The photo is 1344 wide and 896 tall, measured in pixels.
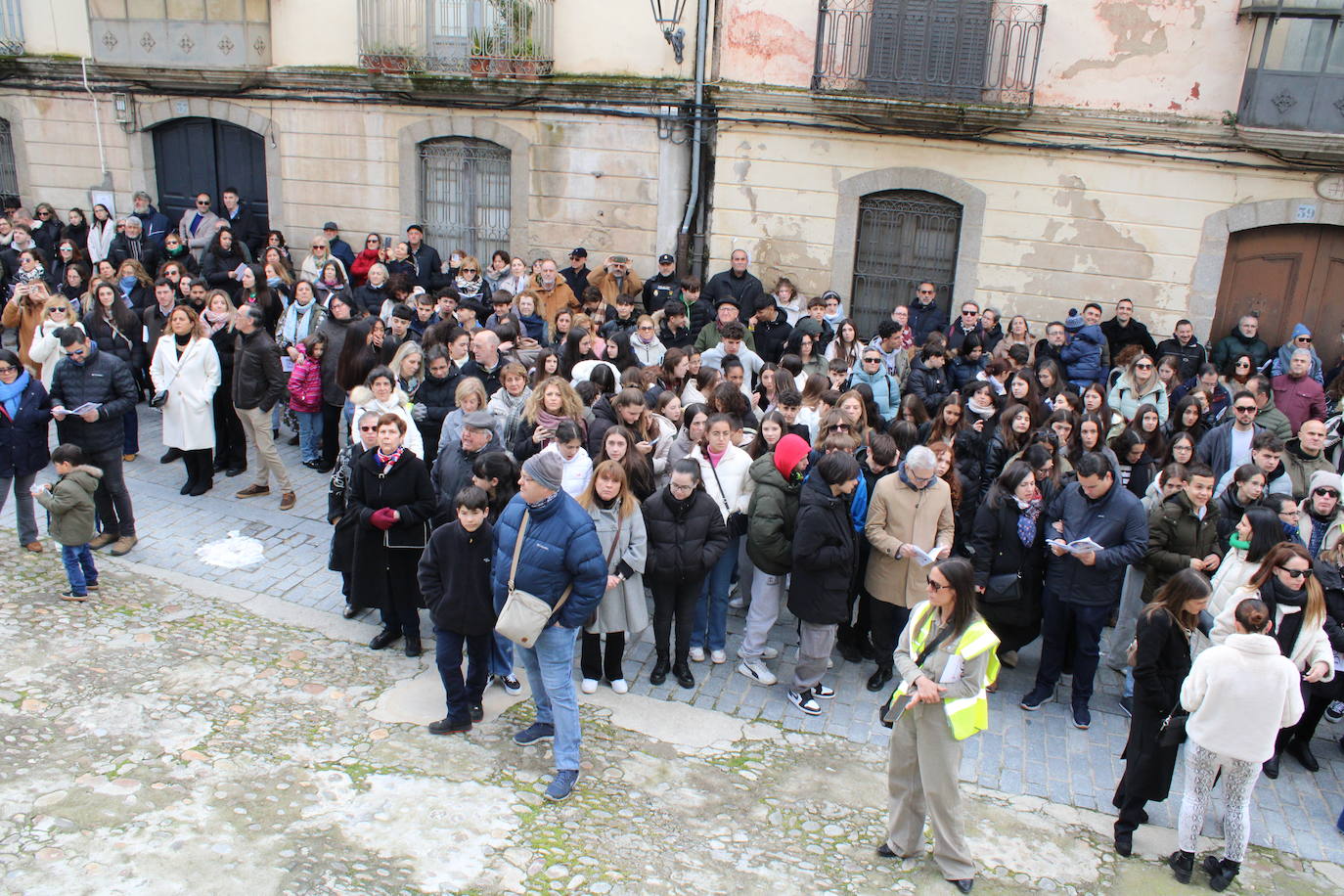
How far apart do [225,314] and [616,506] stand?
18.9ft

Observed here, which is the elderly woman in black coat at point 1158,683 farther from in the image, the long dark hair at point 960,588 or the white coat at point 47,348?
the white coat at point 47,348

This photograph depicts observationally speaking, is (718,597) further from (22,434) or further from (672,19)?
(672,19)

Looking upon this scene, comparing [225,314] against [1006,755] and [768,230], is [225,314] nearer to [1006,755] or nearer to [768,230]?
[768,230]

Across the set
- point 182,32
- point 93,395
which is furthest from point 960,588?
point 182,32

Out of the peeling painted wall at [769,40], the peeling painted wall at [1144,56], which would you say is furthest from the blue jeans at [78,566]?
the peeling painted wall at [1144,56]

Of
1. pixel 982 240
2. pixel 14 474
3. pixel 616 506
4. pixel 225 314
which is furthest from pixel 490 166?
pixel 616 506

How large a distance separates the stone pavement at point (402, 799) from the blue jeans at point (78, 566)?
0.50m

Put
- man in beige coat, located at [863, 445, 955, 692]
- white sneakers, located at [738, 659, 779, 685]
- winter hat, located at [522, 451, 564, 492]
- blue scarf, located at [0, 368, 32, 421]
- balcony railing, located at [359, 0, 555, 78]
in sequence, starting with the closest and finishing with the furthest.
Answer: winter hat, located at [522, 451, 564, 492] < man in beige coat, located at [863, 445, 955, 692] < white sneakers, located at [738, 659, 779, 685] < blue scarf, located at [0, 368, 32, 421] < balcony railing, located at [359, 0, 555, 78]

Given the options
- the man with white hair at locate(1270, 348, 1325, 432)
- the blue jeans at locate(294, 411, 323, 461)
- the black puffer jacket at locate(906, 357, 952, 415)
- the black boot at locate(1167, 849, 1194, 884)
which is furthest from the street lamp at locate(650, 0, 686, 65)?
the black boot at locate(1167, 849, 1194, 884)

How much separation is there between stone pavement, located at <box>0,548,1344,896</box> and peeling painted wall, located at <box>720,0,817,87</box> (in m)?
8.78

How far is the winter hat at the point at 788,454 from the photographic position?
685 centimetres

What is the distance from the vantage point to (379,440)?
684cm

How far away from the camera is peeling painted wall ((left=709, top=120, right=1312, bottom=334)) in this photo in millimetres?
12164

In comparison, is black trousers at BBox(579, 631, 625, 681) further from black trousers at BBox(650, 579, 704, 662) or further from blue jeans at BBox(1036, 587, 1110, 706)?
blue jeans at BBox(1036, 587, 1110, 706)
